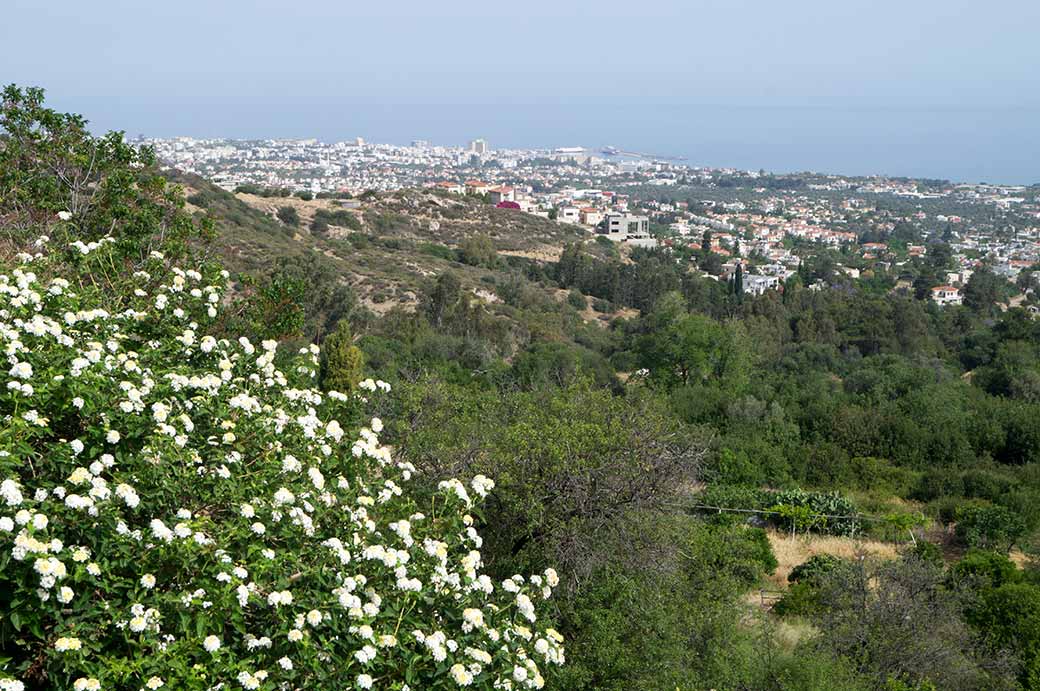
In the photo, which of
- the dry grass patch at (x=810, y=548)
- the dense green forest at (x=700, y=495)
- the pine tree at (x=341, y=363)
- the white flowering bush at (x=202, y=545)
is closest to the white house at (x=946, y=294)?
the dense green forest at (x=700, y=495)

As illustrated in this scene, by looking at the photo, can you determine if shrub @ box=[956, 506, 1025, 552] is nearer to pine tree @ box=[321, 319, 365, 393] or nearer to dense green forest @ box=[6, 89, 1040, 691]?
dense green forest @ box=[6, 89, 1040, 691]

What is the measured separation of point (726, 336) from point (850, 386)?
4.20 metres

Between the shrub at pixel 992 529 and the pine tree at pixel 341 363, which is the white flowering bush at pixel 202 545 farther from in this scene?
the pine tree at pixel 341 363

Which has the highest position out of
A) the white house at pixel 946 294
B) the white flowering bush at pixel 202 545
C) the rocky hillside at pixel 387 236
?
the white flowering bush at pixel 202 545

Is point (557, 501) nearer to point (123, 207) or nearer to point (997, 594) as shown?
point (997, 594)

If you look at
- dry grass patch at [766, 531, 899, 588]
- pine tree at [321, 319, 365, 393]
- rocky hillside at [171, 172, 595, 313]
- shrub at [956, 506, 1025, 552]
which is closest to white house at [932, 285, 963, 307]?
rocky hillside at [171, 172, 595, 313]

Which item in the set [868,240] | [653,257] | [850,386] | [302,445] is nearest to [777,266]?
[653,257]

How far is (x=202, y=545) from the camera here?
4066mm

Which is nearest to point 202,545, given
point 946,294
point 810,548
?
point 810,548

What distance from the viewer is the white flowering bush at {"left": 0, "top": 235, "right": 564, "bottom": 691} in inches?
150

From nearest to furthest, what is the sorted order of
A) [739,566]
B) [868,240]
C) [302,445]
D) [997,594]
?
[302,445] < [997,594] < [739,566] < [868,240]

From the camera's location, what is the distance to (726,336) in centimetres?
2922

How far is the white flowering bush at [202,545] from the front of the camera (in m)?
3.81

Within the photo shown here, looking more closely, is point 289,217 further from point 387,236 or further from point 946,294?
point 946,294
